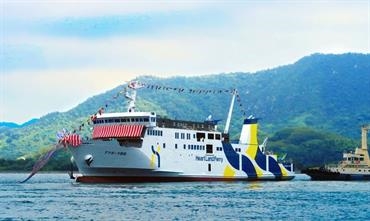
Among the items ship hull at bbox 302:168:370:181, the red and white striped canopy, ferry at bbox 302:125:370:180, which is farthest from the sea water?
ferry at bbox 302:125:370:180

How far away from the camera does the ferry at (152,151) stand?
257 feet

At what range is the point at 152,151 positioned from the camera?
3155 inches

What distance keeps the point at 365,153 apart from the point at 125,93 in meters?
40.0

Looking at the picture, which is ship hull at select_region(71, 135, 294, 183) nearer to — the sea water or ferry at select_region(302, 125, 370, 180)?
the sea water

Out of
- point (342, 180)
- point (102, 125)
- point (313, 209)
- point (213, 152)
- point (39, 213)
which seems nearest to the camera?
point (39, 213)

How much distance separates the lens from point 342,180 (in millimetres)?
102750

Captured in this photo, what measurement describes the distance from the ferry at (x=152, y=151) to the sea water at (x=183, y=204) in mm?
6358

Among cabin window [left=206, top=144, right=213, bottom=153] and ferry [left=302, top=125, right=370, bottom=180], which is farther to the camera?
ferry [left=302, top=125, right=370, bottom=180]

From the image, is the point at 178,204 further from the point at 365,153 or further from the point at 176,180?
the point at 365,153

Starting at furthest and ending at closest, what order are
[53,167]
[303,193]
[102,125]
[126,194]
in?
[53,167], [102,125], [303,193], [126,194]

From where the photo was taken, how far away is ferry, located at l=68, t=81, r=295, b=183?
78188mm

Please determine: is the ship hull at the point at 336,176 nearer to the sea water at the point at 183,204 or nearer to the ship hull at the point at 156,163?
the ship hull at the point at 156,163

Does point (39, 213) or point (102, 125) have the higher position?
point (102, 125)

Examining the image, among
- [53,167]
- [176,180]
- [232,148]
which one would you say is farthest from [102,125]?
[53,167]
